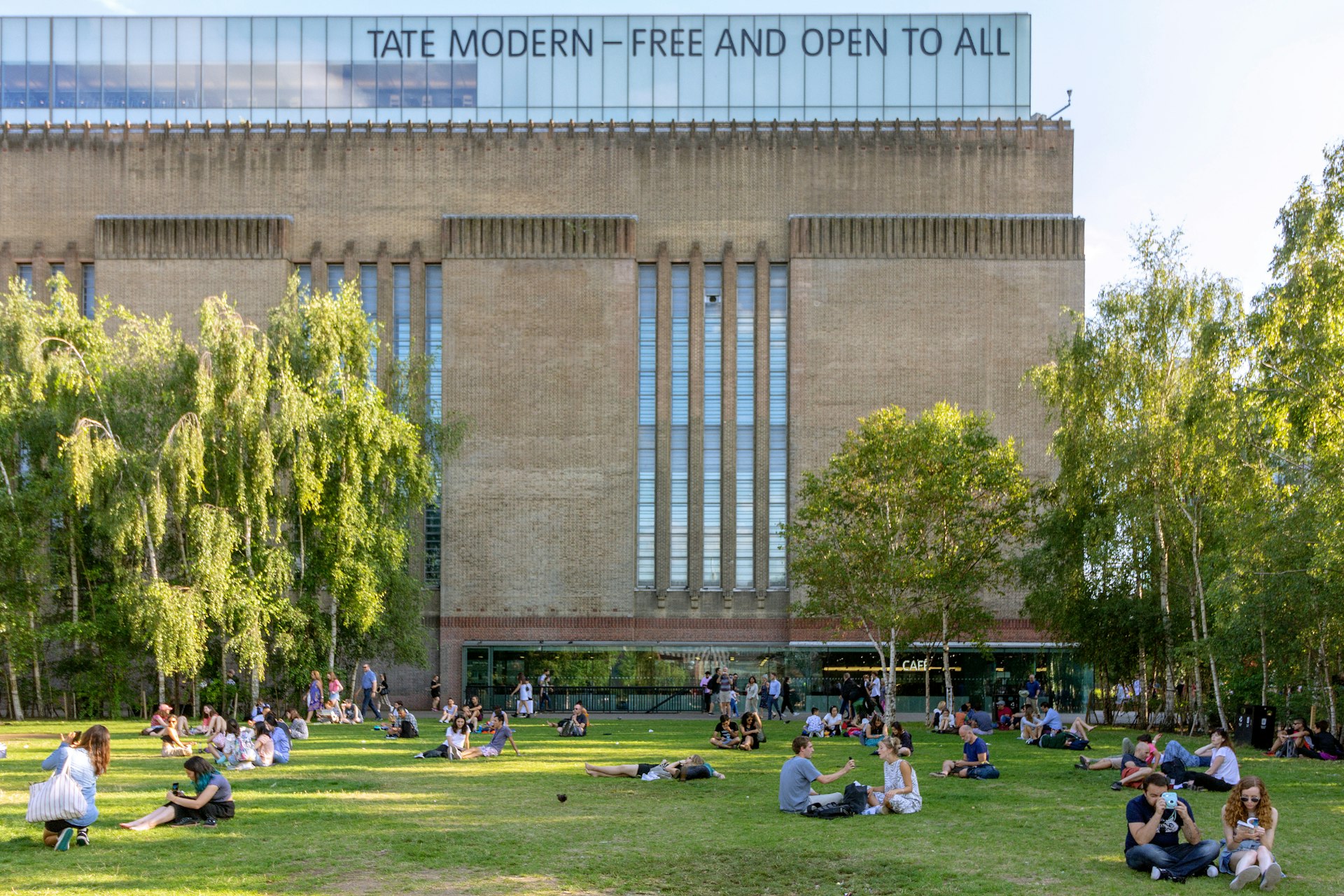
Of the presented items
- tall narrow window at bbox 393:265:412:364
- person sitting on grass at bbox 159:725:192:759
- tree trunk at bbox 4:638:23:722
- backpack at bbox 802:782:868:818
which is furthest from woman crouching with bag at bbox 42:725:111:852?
tall narrow window at bbox 393:265:412:364

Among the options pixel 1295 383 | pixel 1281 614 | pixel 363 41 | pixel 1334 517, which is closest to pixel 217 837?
pixel 1334 517

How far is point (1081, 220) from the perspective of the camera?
48.5 metres

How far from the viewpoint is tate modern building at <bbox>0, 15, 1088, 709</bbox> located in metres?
47.7

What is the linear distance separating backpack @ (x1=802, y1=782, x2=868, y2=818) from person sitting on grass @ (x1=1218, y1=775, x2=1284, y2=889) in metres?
4.82

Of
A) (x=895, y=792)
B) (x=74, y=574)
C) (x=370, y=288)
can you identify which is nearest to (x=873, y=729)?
(x=895, y=792)

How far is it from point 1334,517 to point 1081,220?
95.7 feet

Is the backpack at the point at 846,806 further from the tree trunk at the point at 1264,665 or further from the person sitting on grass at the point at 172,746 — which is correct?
the tree trunk at the point at 1264,665

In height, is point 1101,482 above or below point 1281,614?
above

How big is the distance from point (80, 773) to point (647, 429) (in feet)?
117

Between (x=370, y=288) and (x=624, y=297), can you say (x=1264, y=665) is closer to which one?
(x=624, y=297)

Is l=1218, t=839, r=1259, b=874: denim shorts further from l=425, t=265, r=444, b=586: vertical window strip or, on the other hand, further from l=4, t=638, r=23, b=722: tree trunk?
l=425, t=265, r=444, b=586: vertical window strip

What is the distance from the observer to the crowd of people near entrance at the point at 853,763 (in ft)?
42.8

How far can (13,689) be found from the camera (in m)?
37.4

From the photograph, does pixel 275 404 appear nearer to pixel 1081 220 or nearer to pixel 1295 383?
pixel 1295 383
